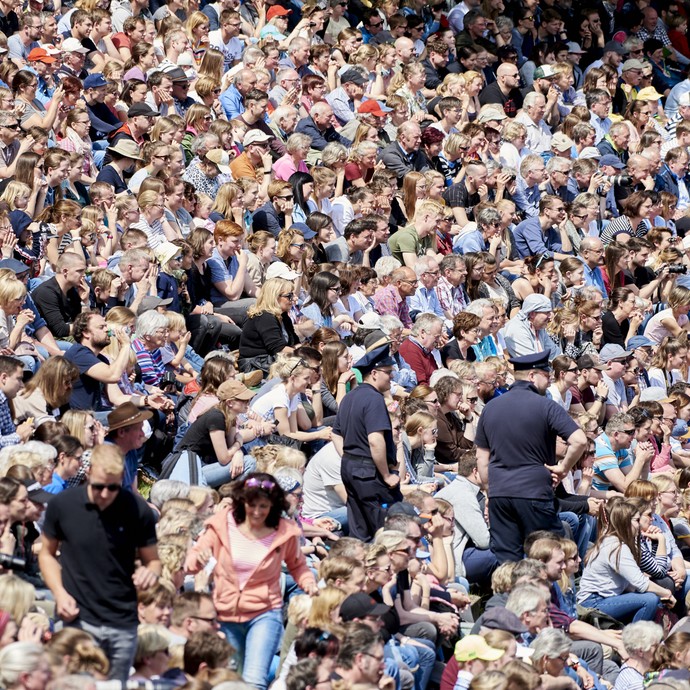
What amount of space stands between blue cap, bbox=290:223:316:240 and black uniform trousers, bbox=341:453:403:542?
3839 millimetres

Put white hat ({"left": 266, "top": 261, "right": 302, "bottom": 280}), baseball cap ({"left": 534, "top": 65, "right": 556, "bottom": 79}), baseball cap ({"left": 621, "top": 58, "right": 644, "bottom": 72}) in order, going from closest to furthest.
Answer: white hat ({"left": 266, "top": 261, "right": 302, "bottom": 280}), baseball cap ({"left": 534, "top": 65, "right": 556, "bottom": 79}), baseball cap ({"left": 621, "top": 58, "right": 644, "bottom": 72})

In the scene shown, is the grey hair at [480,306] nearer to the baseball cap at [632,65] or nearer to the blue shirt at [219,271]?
the blue shirt at [219,271]

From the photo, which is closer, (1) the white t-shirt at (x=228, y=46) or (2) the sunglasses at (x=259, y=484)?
(2) the sunglasses at (x=259, y=484)

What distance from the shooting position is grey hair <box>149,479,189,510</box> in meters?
8.84

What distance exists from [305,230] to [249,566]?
20.1 feet

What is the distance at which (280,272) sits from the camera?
1273 centimetres

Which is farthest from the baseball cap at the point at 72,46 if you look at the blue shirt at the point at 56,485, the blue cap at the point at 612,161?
the blue shirt at the point at 56,485

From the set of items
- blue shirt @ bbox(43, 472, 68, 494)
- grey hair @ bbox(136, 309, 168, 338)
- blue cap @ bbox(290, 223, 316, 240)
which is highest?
blue shirt @ bbox(43, 472, 68, 494)

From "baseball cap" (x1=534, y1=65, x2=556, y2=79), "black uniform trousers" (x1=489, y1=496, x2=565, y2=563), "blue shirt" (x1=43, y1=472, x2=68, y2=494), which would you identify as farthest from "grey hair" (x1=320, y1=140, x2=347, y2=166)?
"blue shirt" (x1=43, y1=472, x2=68, y2=494)

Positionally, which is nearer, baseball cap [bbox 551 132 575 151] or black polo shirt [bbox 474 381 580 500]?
black polo shirt [bbox 474 381 580 500]

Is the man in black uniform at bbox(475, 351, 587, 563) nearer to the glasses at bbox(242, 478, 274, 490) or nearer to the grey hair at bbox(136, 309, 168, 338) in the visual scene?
the grey hair at bbox(136, 309, 168, 338)

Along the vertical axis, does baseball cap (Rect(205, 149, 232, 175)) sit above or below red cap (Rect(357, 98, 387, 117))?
above

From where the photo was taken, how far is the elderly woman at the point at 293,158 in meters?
14.6

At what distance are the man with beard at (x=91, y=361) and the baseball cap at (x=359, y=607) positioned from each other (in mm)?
2856
